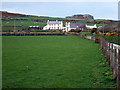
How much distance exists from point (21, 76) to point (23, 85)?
1.48 m

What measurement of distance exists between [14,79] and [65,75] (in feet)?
5.80

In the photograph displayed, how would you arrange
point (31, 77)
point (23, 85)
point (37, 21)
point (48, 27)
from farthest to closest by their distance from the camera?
point (37, 21), point (48, 27), point (31, 77), point (23, 85)

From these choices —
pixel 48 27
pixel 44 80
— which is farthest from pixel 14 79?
pixel 48 27

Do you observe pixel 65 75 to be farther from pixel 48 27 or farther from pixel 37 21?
pixel 37 21

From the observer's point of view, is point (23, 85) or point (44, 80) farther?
point (44, 80)

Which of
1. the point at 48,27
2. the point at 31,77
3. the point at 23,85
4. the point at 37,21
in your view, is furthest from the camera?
the point at 37,21

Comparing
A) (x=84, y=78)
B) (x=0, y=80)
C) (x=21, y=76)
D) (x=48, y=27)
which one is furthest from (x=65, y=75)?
(x=48, y=27)

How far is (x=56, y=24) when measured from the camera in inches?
5266

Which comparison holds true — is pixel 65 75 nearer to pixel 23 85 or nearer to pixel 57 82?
pixel 57 82

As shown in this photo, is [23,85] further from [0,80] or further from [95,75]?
[95,75]

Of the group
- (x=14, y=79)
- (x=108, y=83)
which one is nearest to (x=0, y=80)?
(x=14, y=79)

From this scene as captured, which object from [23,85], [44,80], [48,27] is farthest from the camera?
[48,27]

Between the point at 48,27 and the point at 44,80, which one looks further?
the point at 48,27

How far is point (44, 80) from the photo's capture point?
25.3 feet
